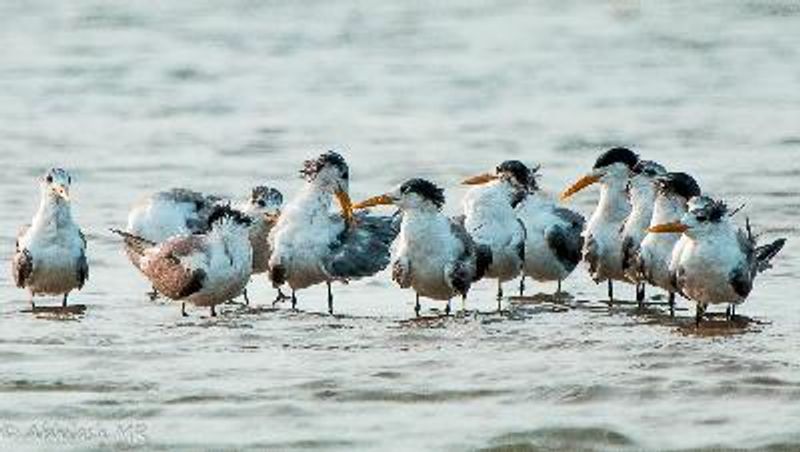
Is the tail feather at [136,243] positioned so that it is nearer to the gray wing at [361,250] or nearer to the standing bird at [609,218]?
the gray wing at [361,250]

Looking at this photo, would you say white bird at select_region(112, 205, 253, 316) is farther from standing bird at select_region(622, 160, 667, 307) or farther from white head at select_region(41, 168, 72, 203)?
standing bird at select_region(622, 160, 667, 307)

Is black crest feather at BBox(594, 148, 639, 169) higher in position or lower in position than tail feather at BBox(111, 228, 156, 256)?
higher

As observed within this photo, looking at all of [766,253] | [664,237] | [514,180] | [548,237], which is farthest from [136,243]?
[766,253]

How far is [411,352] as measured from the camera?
42.9 feet

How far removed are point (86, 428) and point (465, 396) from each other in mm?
1889

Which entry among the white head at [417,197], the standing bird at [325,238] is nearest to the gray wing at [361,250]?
the standing bird at [325,238]

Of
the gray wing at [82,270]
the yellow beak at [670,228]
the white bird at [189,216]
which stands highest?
the white bird at [189,216]

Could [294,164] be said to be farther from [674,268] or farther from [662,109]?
[674,268]

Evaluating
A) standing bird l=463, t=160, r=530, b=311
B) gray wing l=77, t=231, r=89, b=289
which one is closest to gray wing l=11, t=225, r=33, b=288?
gray wing l=77, t=231, r=89, b=289

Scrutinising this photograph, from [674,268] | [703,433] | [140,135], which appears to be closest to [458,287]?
[674,268]

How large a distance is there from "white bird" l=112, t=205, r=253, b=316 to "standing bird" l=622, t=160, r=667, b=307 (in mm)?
2305

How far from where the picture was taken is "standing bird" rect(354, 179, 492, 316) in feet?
47.0

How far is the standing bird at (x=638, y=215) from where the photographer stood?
14664 millimetres

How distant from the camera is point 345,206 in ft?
49.7
